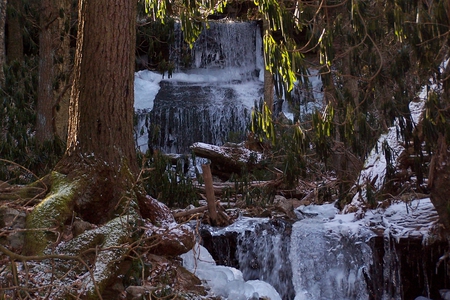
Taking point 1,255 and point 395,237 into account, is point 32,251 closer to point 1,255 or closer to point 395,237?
point 1,255

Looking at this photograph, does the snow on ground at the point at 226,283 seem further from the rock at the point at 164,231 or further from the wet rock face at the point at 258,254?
the wet rock face at the point at 258,254

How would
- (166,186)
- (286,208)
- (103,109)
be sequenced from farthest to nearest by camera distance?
(286,208)
(166,186)
(103,109)

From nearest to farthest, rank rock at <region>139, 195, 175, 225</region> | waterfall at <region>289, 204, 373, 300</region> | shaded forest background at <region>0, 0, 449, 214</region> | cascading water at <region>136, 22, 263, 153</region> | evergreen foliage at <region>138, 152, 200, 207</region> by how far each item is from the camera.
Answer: rock at <region>139, 195, 175, 225</region> → shaded forest background at <region>0, 0, 449, 214</region> → waterfall at <region>289, 204, 373, 300</region> → evergreen foliage at <region>138, 152, 200, 207</region> → cascading water at <region>136, 22, 263, 153</region>

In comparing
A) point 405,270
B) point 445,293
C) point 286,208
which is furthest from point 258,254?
point 445,293

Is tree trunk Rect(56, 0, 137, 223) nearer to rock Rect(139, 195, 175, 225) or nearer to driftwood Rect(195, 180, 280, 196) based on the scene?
rock Rect(139, 195, 175, 225)

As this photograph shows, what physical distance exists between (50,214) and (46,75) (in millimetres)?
6032

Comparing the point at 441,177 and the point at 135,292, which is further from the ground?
the point at 441,177

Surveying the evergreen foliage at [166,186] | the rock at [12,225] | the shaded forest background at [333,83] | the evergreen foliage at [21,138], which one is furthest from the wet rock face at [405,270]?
the evergreen foliage at [21,138]

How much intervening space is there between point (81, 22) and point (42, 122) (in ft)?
16.4

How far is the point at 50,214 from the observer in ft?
16.2

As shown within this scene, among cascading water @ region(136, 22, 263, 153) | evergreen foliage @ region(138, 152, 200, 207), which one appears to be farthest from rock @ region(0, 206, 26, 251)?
cascading water @ region(136, 22, 263, 153)

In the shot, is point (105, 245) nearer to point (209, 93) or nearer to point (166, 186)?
point (166, 186)

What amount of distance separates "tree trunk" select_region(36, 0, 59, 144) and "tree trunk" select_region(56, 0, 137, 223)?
4.84 metres

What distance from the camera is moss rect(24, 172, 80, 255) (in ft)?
15.4
